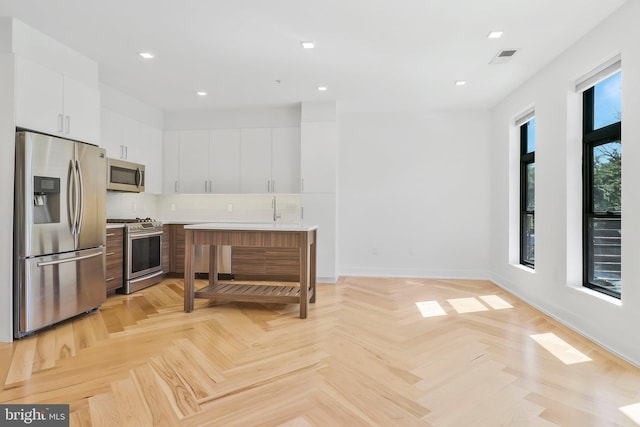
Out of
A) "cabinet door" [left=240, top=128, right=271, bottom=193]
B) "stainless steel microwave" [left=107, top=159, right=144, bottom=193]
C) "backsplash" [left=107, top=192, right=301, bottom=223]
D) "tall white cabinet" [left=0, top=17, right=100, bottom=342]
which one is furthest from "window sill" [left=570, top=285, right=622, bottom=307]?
"stainless steel microwave" [left=107, top=159, right=144, bottom=193]

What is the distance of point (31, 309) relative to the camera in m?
3.04

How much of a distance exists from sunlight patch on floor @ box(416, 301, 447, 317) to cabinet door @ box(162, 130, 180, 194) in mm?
4402

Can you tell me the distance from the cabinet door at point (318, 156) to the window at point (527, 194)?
2.63 meters

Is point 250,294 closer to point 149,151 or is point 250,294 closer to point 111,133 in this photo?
point 111,133

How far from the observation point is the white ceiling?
9.61 ft

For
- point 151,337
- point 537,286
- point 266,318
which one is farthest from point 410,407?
point 537,286

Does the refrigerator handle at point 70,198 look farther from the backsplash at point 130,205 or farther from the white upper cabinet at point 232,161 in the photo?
the white upper cabinet at point 232,161

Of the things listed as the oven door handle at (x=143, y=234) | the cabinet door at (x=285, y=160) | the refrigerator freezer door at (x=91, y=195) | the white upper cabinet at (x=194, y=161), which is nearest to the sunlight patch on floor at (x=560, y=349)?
A: the cabinet door at (x=285, y=160)

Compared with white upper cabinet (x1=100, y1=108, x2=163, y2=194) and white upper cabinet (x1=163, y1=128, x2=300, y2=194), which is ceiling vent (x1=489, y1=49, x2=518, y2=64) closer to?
white upper cabinet (x1=163, y1=128, x2=300, y2=194)

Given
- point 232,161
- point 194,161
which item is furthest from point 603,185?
point 194,161

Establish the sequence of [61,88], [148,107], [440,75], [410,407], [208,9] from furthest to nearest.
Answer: [148,107] < [440,75] < [61,88] < [208,9] < [410,407]

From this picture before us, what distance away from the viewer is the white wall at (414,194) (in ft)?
19.2

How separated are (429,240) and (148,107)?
5049 mm

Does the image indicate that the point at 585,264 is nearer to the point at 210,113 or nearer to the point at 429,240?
the point at 429,240
